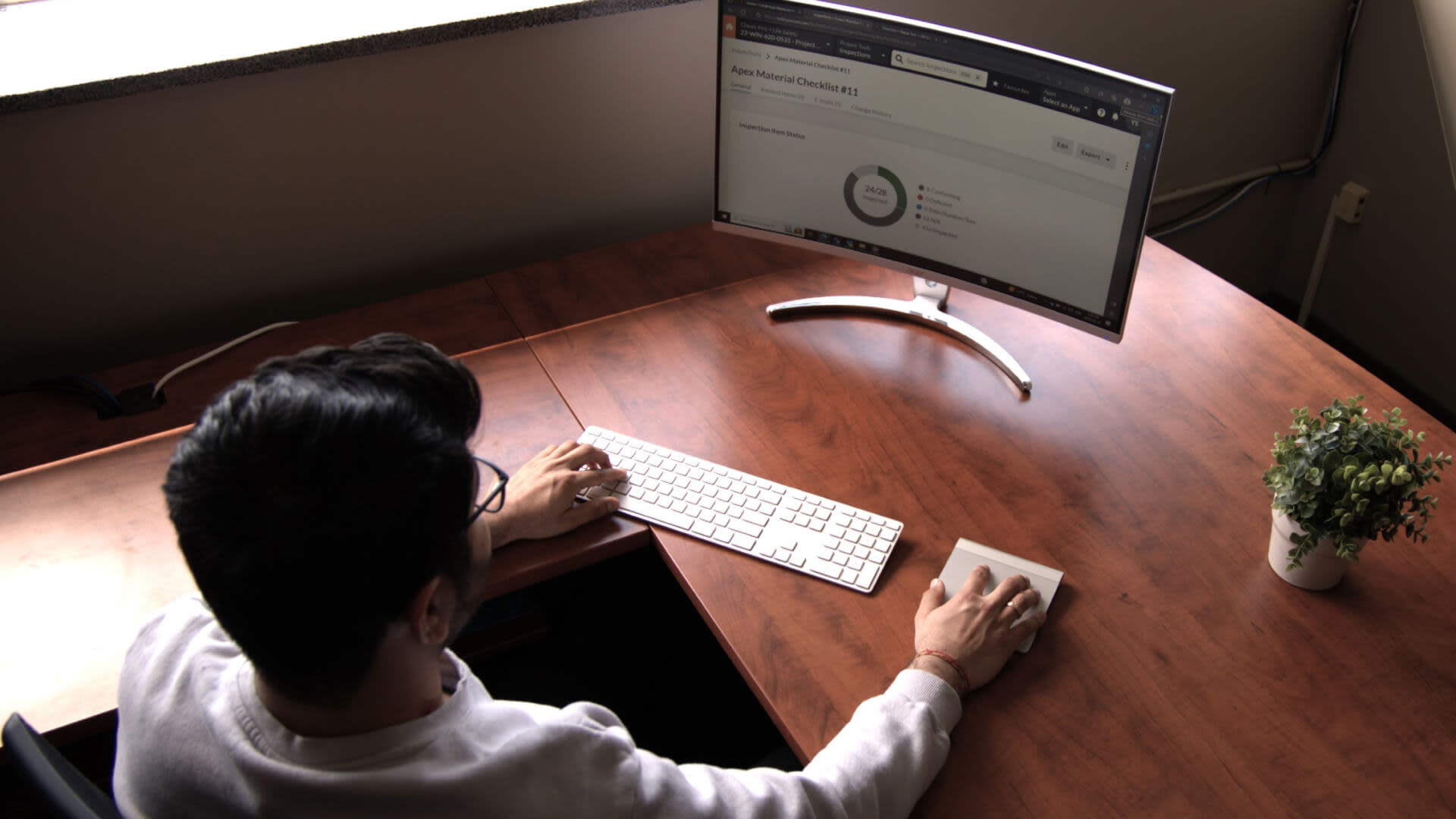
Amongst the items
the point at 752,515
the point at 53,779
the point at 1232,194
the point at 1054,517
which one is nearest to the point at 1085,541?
the point at 1054,517

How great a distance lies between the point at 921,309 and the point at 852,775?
82 centimetres

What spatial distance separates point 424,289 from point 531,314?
337 millimetres

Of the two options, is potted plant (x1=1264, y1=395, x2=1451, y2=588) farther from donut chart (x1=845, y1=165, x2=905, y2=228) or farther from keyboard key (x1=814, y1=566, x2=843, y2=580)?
donut chart (x1=845, y1=165, x2=905, y2=228)

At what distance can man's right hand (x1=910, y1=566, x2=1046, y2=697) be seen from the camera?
43.5 inches

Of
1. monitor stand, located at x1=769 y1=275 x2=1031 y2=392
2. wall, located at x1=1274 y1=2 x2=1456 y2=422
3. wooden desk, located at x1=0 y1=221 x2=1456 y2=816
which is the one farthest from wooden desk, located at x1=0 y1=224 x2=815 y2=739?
wall, located at x1=1274 y1=2 x2=1456 y2=422

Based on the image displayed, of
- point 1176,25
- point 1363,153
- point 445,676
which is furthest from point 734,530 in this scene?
point 1363,153

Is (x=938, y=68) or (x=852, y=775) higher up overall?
(x=938, y=68)

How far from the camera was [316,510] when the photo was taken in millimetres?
716

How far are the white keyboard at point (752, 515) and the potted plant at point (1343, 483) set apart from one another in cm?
43

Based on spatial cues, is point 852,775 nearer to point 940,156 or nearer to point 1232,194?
point 940,156

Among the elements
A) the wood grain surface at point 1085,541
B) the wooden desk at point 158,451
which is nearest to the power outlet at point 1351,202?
the wood grain surface at point 1085,541

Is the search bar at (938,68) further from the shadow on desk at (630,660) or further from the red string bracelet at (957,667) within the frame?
the shadow on desk at (630,660)

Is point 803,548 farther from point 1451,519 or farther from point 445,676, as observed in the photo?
point 1451,519

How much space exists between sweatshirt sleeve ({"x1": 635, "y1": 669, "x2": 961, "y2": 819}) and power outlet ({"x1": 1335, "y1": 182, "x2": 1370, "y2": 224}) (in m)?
2.09
